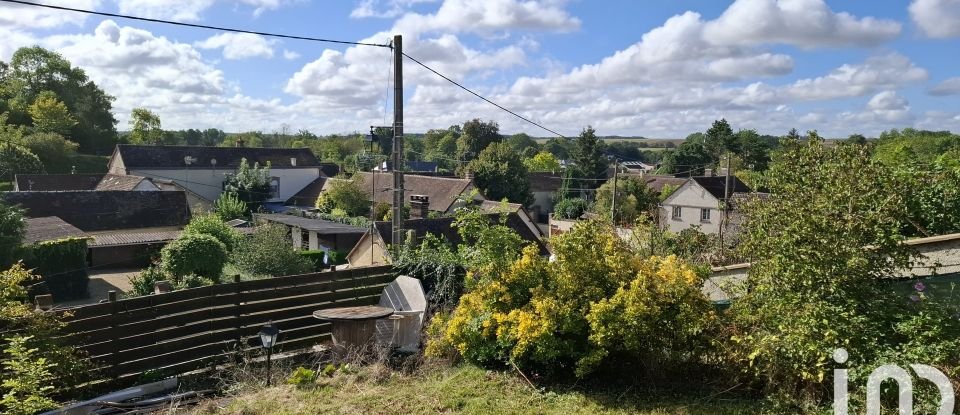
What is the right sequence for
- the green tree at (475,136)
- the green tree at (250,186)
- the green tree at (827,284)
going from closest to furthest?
the green tree at (827,284)
the green tree at (250,186)
the green tree at (475,136)

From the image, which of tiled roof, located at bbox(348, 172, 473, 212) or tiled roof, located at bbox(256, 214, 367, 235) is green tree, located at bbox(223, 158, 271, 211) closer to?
tiled roof, located at bbox(348, 172, 473, 212)

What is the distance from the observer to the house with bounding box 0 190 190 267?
27734mm

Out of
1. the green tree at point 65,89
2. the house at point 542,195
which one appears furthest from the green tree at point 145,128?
the house at point 542,195

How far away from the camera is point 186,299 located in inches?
304

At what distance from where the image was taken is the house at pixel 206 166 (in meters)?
43.7

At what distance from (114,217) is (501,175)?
26.1 m

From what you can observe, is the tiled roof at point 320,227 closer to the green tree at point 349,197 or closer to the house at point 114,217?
the house at point 114,217

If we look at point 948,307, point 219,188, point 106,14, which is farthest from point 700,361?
point 219,188

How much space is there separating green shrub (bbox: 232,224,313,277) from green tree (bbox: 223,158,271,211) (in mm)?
20585

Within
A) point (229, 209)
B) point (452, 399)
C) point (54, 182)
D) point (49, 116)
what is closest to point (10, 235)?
point (229, 209)

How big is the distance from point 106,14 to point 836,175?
8.46m

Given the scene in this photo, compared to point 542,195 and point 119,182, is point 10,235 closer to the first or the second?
point 119,182

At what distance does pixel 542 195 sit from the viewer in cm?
5353

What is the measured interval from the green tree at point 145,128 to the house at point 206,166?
90.3 feet
